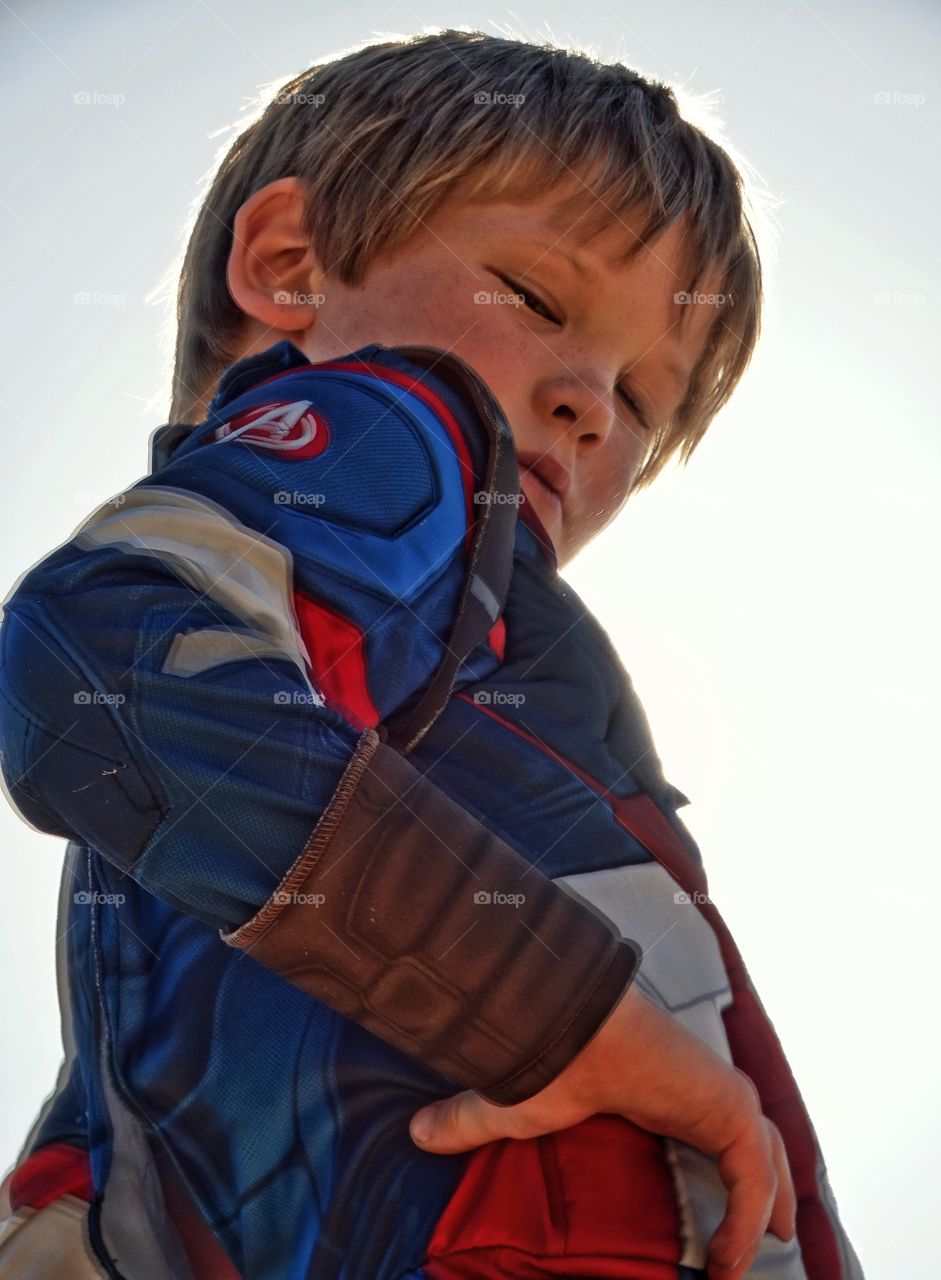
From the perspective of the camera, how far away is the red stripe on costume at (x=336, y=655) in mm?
625

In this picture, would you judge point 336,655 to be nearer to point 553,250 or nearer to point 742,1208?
point 742,1208

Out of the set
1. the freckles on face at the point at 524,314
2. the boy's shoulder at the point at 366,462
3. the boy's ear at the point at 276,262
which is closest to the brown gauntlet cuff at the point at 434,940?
the boy's shoulder at the point at 366,462

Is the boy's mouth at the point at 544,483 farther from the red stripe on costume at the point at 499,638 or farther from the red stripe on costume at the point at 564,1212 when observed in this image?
the red stripe on costume at the point at 564,1212

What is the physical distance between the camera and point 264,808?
54cm

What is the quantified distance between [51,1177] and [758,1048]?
423mm

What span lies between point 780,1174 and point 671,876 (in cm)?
19

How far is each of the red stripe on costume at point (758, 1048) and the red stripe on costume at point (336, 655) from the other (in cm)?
15

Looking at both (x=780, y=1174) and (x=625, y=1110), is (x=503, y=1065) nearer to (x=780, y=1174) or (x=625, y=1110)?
(x=625, y=1110)

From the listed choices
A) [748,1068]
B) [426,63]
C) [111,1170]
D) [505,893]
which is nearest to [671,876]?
[748,1068]

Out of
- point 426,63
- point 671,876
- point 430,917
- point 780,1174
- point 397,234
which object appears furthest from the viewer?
point 426,63

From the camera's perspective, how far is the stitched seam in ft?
1.76

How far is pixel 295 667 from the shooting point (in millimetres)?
573

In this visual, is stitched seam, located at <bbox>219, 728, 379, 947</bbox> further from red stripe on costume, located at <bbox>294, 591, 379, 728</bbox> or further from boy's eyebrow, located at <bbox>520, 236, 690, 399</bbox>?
boy's eyebrow, located at <bbox>520, 236, 690, 399</bbox>

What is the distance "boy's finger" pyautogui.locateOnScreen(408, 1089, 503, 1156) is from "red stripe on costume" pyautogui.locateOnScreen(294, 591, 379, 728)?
7.6 inches
